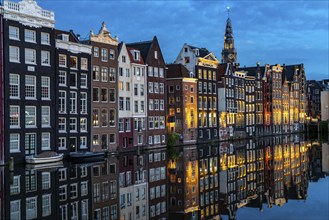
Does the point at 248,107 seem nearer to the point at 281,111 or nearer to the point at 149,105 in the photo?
the point at 281,111

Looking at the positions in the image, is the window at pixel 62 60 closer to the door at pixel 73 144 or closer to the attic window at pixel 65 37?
the attic window at pixel 65 37

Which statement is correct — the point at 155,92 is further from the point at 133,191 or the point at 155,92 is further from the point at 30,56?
the point at 133,191

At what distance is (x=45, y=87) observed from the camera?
56.9 m

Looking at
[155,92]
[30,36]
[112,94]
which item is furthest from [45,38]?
[155,92]

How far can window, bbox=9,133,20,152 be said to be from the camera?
170ft

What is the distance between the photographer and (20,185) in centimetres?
3509

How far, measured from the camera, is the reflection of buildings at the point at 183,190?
28.2 metres

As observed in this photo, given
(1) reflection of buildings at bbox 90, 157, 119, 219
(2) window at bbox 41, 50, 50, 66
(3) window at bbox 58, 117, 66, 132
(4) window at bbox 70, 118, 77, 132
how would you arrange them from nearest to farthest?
1. (1) reflection of buildings at bbox 90, 157, 119, 219
2. (2) window at bbox 41, 50, 50, 66
3. (3) window at bbox 58, 117, 66, 132
4. (4) window at bbox 70, 118, 77, 132

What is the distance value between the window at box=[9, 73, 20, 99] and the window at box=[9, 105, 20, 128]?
1252 mm

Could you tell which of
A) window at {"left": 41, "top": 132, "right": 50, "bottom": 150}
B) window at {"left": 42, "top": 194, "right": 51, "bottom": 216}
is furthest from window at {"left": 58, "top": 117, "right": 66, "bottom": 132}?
window at {"left": 42, "top": 194, "right": 51, "bottom": 216}

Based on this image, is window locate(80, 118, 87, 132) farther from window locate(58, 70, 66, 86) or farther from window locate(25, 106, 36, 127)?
window locate(25, 106, 36, 127)

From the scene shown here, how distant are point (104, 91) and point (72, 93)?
717 cm

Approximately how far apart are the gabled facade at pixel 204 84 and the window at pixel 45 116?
39813mm

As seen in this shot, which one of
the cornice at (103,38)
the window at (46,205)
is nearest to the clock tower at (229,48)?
the cornice at (103,38)
